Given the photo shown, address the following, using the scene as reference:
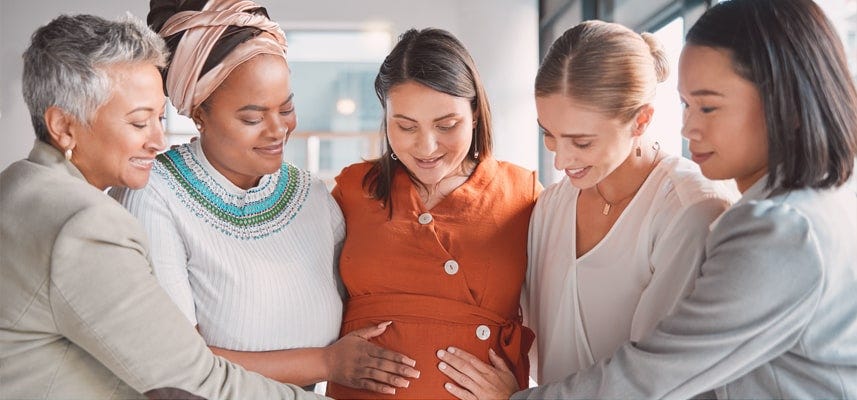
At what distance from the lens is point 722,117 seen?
4.37ft

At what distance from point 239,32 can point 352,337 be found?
712 millimetres

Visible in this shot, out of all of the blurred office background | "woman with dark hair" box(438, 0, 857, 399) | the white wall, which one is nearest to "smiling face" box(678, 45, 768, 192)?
"woman with dark hair" box(438, 0, 857, 399)

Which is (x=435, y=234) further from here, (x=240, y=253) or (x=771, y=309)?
(x=771, y=309)

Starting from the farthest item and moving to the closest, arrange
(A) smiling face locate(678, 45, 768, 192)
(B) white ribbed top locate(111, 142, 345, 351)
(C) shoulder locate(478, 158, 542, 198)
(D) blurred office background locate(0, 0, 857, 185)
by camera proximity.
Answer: (D) blurred office background locate(0, 0, 857, 185), (C) shoulder locate(478, 158, 542, 198), (B) white ribbed top locate(111, 142, 345, 351), (A) smiling face locate(678, 45, 768, 192)

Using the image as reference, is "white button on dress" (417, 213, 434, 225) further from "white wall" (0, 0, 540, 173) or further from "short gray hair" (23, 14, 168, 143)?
"white wall" (0, 0, 540, 173)

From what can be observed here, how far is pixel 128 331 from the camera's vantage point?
126 cm

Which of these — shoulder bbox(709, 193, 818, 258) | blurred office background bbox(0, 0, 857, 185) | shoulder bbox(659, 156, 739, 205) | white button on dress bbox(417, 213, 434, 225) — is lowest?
white button on dress bbox(417, 213, 434, 225)

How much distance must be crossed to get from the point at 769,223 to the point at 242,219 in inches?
43.2

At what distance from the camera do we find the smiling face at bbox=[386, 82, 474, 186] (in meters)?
1.82

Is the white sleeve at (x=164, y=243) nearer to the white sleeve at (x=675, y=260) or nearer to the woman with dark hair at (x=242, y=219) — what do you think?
the woman with dark hair at (x=242, y=219)

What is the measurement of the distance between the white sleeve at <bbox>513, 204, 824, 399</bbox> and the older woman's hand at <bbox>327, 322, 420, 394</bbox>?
0.52m

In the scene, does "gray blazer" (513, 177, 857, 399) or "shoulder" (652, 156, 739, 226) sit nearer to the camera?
"gray blazer" (513, 177, 857, 399)

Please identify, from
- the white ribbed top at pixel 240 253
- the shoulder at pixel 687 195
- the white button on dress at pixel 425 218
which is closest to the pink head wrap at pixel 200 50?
the white ribbed top at pixel 240 253

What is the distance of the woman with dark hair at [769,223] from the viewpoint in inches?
47.5
